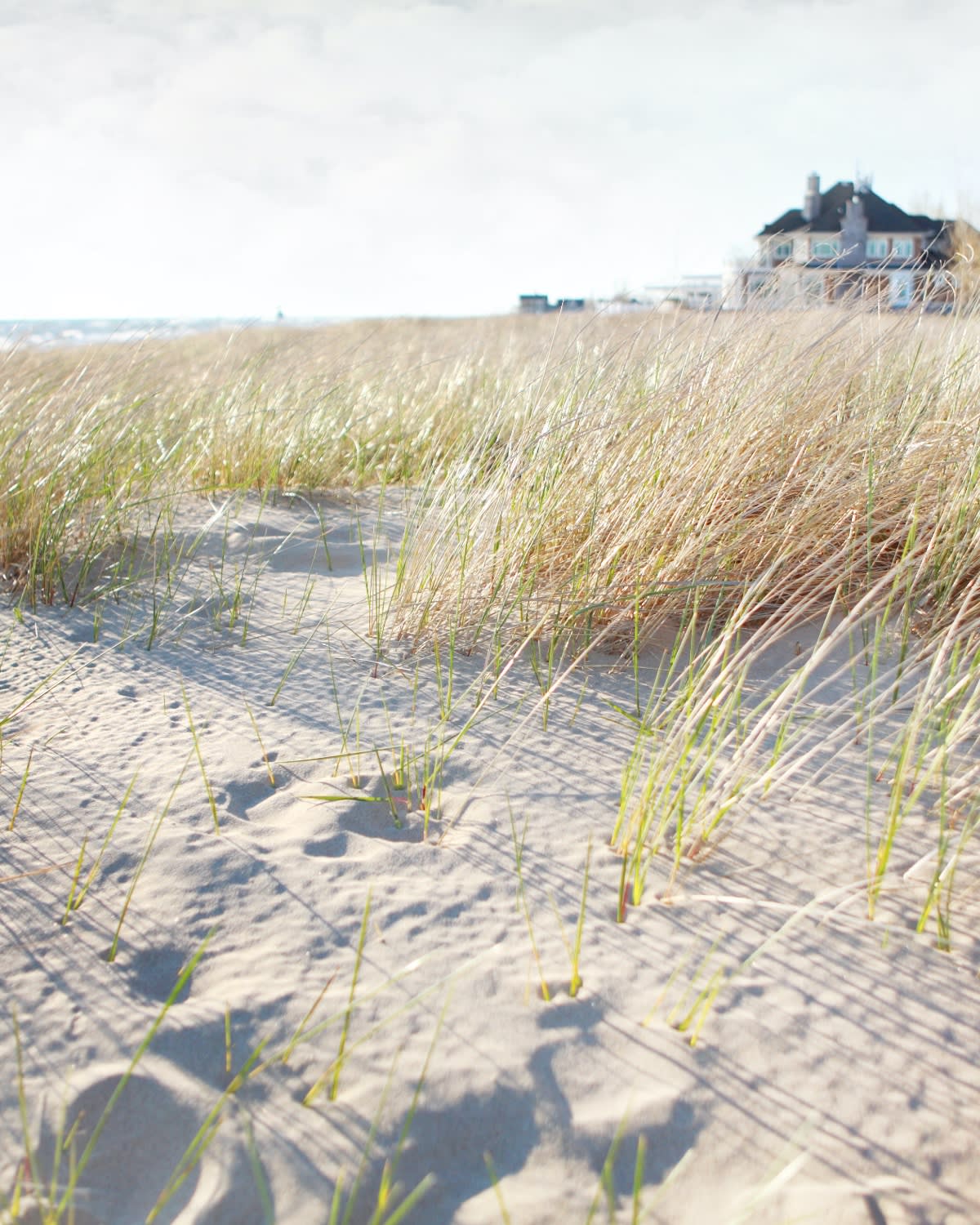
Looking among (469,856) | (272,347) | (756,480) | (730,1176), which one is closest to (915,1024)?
(730,1176)

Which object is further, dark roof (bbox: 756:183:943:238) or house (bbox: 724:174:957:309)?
dark roof (bbox: 756:183:943:238)

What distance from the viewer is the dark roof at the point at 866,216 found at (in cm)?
1847

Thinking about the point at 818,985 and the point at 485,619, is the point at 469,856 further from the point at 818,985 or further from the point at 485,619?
the point at 485,619

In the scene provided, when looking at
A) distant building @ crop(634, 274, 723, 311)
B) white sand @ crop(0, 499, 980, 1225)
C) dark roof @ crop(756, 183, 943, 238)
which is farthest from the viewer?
dark roof @ crop(756, 183, 943, 238)

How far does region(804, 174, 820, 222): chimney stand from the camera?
60.7 ft

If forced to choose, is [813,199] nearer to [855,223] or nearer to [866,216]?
[866,216]

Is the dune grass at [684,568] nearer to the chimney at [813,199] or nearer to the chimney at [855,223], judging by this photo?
the chimney at [855,223]

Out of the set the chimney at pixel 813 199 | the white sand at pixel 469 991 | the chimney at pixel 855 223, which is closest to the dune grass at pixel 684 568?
the white sand at pixel 469 991

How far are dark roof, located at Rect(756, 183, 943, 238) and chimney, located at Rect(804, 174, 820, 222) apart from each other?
0.36 feet

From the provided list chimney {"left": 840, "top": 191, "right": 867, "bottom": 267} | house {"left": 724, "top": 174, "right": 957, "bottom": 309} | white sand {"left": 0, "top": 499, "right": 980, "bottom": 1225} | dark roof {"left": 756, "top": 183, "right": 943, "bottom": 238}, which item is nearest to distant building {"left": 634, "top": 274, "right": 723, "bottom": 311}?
house {"left": 724, "top": 174, "right": 957, "bottom": 309}

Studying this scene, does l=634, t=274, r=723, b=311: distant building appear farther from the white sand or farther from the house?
the white sand

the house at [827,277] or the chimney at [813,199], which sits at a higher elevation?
the chimney at [813,199]

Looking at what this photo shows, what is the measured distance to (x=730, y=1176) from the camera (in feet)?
3.32

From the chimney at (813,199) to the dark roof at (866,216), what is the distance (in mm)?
109
